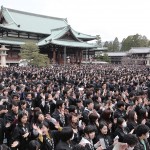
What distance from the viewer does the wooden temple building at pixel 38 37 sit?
38.7 meters

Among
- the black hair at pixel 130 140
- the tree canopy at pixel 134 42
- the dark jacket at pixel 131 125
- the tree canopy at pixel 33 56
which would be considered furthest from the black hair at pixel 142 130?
the tree canopy at pixel 134 42

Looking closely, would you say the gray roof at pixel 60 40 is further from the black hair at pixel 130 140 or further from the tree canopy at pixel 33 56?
the black hair at pixel 130 140

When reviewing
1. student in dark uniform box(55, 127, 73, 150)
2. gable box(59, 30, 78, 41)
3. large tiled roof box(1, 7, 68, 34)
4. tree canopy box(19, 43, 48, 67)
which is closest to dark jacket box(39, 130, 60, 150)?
Result: student in dark uniform box(55, 127, 73, 150)

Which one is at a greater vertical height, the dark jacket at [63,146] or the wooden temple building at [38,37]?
the wooden temple building at [38,37]

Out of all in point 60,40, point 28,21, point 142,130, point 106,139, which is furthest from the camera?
point 28,21

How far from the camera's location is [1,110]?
593 cm

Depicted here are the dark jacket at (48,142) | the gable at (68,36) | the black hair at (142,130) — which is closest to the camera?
the black hair at (142,130)

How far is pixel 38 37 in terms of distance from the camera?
45094mm

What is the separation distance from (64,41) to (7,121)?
37.3 metres

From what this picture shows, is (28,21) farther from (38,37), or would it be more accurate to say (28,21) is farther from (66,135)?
(66,135)

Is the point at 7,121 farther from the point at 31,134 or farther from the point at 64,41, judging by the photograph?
the point at 64,41

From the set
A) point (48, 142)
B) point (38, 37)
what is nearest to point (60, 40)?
point (38, 37)

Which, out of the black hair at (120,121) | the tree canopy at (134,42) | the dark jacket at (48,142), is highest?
the tree canopy at (134,42)

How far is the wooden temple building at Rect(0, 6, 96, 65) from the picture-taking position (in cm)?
3866
